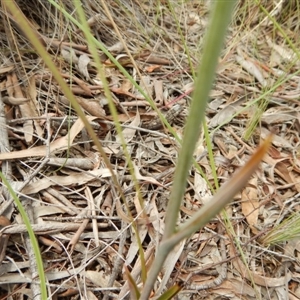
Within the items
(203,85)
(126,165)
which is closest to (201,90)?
(203,85)

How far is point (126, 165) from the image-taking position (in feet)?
3.12

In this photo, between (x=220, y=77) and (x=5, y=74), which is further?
(x=220, y=77)

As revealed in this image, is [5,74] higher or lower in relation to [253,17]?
lower

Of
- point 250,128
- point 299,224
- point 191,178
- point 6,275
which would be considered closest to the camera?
point 6,275

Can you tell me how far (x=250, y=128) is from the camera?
1.10 metres

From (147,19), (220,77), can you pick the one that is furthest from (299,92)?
(147,19)

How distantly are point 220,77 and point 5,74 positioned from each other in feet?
2.02

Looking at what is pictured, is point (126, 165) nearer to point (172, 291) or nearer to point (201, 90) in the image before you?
point (172, 291)

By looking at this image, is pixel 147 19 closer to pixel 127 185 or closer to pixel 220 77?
pixel 220 77

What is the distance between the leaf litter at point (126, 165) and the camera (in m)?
0.82

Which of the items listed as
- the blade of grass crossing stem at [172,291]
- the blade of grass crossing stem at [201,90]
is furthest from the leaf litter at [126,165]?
the blade of grass crossing stem at [201,90]

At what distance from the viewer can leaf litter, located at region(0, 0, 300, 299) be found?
2.69 feet

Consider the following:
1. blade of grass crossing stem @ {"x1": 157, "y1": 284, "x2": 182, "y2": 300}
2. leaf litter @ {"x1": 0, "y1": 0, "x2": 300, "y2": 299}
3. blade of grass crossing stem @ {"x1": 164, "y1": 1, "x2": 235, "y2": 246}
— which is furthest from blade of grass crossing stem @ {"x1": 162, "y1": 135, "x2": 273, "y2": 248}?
leaf litter @ {"x1": 0, "y1": 0, "x2": 300, "y2": 299}

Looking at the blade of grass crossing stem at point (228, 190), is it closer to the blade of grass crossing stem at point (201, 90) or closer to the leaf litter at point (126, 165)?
the blade of grass crossing stem at point (201, 90)
